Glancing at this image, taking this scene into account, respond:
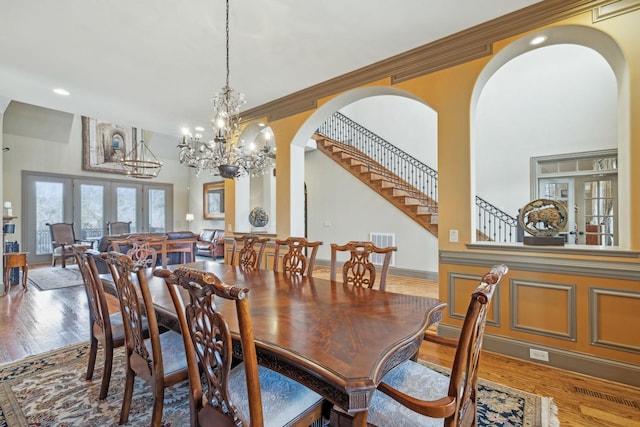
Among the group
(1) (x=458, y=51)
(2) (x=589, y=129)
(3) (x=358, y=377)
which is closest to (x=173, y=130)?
(1) (x=458, y=51)

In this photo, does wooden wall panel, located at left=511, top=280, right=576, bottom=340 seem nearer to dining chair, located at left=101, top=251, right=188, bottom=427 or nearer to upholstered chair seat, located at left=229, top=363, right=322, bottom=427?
upholstered chair seat, located at left=229, top=363, right=322, bottom=427

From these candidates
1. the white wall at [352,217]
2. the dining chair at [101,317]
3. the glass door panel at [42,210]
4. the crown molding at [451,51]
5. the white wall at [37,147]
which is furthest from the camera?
the glass door panel at [42,210]

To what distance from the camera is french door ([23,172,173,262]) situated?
763cm

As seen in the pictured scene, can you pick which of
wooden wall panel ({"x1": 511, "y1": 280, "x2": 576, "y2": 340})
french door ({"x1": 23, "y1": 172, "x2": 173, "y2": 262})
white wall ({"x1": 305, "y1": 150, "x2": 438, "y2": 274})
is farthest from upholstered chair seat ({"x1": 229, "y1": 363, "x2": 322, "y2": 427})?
french door ({"x1": 23, "y1": 172, "x2": 173, "y2": 262})

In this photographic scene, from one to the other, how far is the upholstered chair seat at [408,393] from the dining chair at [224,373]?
0.89ft

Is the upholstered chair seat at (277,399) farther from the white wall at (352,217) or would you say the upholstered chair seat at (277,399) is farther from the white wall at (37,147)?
the white wall at (37,147)

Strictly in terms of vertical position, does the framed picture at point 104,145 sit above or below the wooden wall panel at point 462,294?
above

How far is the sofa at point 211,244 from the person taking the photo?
8594 mm

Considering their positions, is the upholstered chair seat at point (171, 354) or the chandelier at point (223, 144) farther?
the chandelier at point (223, 144)

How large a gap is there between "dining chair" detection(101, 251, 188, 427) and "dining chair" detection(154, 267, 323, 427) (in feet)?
1.15

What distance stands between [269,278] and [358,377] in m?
1.59

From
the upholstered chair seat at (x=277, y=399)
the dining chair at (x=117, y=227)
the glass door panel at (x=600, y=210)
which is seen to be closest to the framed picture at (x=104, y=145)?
the dining chair at (x=117, y=227)

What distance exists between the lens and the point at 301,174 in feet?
14.7

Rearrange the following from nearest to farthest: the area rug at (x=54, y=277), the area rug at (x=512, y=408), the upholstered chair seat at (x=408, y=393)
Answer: the upholstered chair seat at (x=408, y=393) → the area rug at (x=512, y=408) → the area rug at (x=54, y=277)
